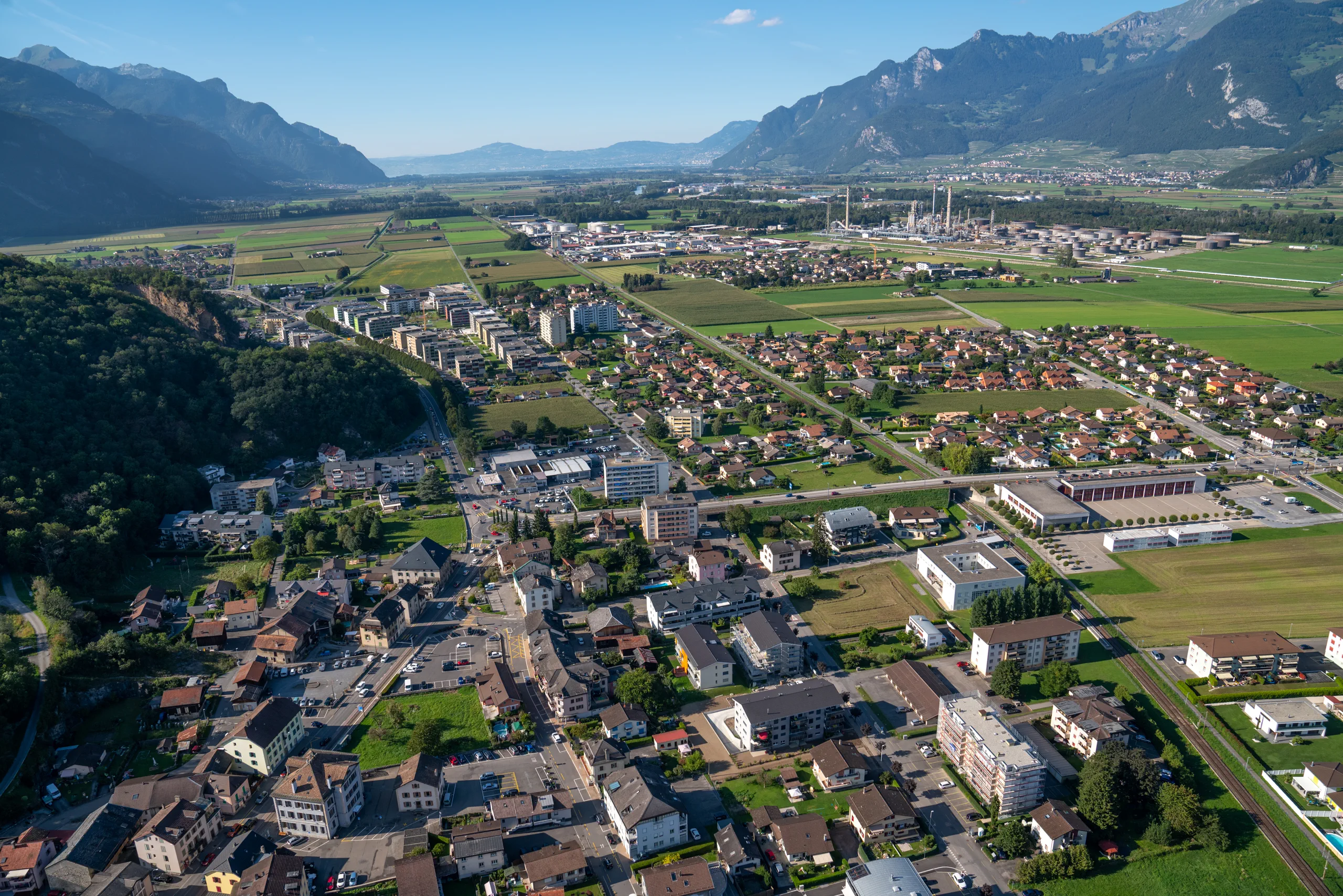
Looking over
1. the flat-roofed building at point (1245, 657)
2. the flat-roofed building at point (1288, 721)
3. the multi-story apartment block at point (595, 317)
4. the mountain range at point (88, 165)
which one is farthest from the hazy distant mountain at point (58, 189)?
the flat-roofed building at point (1288, 721)

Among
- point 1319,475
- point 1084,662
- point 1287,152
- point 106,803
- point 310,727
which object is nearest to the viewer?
point 106,803

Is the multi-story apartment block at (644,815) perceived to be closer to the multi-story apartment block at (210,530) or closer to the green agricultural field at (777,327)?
the multi-story apartment block at (210,530)

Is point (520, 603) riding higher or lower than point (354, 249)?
lower

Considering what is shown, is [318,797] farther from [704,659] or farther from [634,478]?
[634,478]

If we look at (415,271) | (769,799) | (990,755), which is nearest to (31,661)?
(769,799)

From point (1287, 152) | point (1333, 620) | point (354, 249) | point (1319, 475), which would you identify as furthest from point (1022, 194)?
point (1333, 620)

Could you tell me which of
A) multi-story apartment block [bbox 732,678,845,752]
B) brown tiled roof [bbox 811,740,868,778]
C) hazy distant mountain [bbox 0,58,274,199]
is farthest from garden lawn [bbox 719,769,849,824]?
hazy distant mountain [bbox 0,58,274,199]

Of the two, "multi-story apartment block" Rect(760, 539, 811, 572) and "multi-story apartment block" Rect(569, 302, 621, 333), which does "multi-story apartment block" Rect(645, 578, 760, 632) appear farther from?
"multi-story apartment block" Rect(569, 302, 621, 333)

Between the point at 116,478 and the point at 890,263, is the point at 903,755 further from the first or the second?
the point at 890,263
